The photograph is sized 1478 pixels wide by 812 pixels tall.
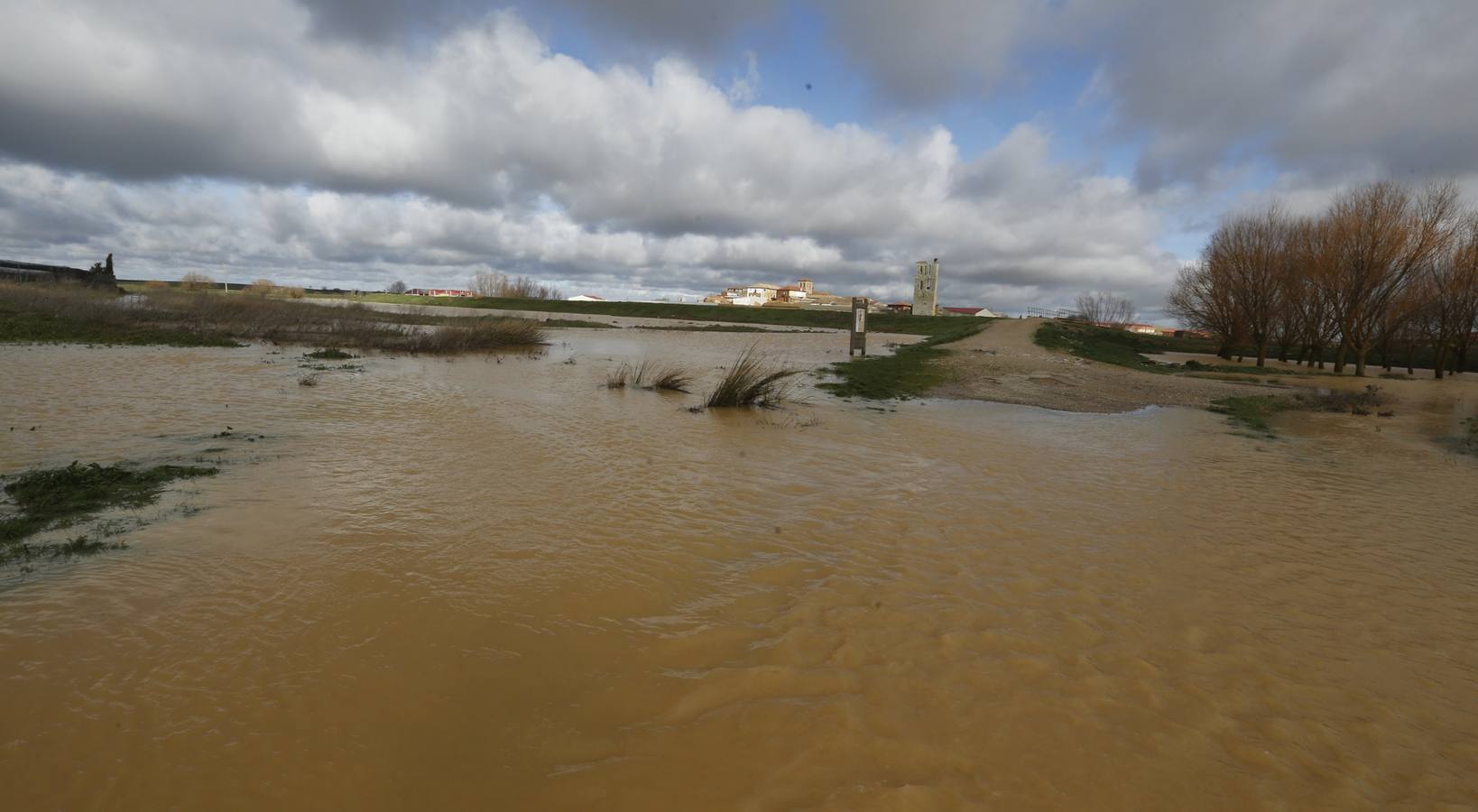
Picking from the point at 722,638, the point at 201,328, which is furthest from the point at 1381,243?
the point at 201,328

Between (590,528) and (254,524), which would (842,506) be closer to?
(590,528)

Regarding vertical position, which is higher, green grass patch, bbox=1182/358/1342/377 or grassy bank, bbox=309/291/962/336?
grassy bank, bbox=309/291/962/336

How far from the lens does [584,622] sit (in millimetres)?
3994

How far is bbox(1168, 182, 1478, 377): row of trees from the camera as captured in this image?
26078mm

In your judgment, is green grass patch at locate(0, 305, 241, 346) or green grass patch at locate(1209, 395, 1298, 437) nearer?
green grass patch at locate(1209, 395, 1298, 437)

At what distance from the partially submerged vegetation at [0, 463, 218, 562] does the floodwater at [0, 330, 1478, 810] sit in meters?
0.35

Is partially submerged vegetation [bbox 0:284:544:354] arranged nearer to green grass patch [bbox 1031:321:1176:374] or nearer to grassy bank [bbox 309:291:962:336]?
green grass patch [bbox 1031:321:1176:374]

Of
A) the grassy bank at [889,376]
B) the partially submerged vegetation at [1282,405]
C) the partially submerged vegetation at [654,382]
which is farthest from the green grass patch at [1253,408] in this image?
the partially submerged vegetation at [654,382]

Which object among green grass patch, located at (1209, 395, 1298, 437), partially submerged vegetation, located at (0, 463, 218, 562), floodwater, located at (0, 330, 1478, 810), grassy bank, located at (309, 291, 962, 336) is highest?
grassy bank, located at (309, 291, 962, 336)

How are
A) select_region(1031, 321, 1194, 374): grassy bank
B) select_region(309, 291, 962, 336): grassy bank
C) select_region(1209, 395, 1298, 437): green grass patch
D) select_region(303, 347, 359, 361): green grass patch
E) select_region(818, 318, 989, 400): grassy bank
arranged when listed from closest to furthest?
select_region(1209, 395, 1298, 437): green grass patch
select_region(818, 318, 989, 400): grassy bank
select_region(303, 347, 359, 361): green grass patch
select_region(1031, 321, 1194, 374): grassy bank
select_region(309, 291, 962, 336): grassy bank

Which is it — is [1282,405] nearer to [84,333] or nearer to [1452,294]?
[1452,294]

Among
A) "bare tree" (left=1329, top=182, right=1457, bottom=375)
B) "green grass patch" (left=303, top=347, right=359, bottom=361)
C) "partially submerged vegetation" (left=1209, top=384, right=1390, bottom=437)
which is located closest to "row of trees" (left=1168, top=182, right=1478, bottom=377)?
"bare tree" (left=1329, top=182, right=1457, bottom=375)

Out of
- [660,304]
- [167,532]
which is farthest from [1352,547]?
[660,304]

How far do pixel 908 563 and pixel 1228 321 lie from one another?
135 feet
